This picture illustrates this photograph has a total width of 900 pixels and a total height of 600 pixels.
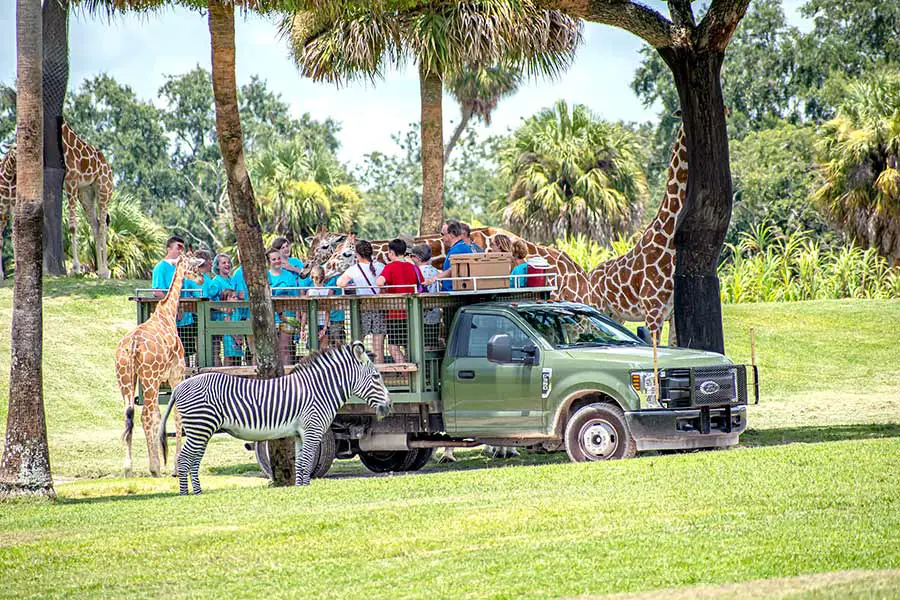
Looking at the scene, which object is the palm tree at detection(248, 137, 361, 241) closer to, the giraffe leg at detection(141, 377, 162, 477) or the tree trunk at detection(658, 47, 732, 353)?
the tree trunk at detection(658, 47, 732, 353)

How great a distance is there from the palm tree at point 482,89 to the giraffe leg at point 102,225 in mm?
9711

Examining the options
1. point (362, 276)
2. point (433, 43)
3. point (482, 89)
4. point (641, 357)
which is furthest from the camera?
point (482, 89)

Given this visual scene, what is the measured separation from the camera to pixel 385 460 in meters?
17.0

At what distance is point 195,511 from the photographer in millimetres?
12078

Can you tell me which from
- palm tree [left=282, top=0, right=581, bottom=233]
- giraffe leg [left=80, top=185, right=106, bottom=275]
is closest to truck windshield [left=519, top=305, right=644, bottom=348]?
palm tree [left=282, top=0, right=581, bottom=233]

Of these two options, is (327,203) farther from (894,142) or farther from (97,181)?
(894,142)

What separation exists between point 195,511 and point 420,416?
404cm

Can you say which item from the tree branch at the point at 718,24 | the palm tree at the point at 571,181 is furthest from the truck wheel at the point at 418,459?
the palm tree at the point at 571,181

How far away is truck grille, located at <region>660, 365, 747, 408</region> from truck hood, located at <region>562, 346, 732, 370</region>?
0.08 m

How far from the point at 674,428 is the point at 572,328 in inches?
70.6

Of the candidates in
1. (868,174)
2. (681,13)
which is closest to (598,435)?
(681,13)

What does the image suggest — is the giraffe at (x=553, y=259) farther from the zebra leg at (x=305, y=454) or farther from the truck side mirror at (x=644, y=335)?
the zebra leg at (x=305, y=454)

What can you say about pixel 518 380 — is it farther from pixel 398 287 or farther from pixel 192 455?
pixel 192 455

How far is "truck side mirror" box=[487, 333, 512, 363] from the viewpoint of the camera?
1454 centimetres
